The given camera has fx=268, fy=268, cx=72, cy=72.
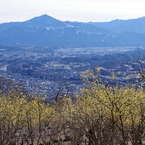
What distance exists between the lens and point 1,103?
15.3 m

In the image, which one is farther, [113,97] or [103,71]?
[103,71]

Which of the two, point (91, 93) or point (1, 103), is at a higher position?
point (91, 93)

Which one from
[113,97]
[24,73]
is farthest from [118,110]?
[24,73]

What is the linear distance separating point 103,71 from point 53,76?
68.1 feet

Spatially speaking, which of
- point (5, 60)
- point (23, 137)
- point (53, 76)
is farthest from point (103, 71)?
point (23, 137)

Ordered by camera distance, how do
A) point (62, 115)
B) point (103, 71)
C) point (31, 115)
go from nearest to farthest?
1. point (31, 115)
2. point (62, 115)
3. point (103, 71)

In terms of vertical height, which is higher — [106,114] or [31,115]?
[106,114]

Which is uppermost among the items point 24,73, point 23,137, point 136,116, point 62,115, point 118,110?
point 118,110

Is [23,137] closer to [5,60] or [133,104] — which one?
[133,104]

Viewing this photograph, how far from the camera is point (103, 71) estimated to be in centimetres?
11050

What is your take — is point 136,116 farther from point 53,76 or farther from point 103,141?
point 53,76

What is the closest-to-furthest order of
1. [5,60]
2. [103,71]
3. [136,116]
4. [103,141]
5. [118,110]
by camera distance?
[118,110] < [103,141] < [136,116] < [103,71] < [5,60]

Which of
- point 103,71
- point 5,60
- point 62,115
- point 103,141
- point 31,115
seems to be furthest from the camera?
point 5,60

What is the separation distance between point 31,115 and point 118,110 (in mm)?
7524
